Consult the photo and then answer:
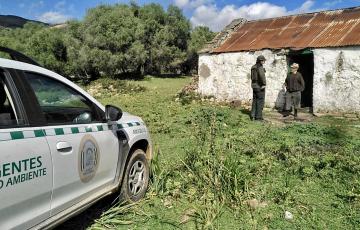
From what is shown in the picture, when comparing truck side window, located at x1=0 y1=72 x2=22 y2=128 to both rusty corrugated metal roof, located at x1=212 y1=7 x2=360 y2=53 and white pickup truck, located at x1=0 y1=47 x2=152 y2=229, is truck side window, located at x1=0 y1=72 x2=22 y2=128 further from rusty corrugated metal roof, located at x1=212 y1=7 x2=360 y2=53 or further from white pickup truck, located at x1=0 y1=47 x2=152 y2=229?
rusty corrugated metal roof, located at x1=212 y1=7 x2=360 y2=53

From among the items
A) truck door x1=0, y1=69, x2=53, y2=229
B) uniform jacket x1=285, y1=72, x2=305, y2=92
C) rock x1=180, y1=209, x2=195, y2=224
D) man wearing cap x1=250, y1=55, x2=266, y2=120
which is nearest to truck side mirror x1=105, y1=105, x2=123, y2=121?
truck door x1=0, y1=69, x2=53, y2=229

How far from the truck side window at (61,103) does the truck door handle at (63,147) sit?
0.72 feet

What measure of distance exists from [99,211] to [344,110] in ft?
34.8

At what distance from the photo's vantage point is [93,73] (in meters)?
32.6

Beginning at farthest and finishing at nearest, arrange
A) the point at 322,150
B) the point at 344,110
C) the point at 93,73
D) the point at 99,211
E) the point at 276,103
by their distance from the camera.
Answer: the point at 93,73 < the point at 276,103 < the point at 344,110 < the point at 322,150 < the point at 99,211

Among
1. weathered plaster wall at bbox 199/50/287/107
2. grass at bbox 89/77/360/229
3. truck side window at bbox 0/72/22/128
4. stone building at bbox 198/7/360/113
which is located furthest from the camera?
weathered plaster wall at bbox 199/50/287/107

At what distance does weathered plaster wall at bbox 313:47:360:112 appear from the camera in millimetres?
Result: 12930

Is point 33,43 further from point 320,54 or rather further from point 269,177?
point 269,177

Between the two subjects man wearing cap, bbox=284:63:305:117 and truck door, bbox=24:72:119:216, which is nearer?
truck door, bbox=24:72:119:216

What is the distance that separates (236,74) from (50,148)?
13.5 metres

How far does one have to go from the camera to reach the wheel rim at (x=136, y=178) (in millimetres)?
4961

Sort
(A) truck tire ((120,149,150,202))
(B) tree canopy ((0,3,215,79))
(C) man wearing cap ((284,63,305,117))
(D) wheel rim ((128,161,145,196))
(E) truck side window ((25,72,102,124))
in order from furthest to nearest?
(B) tree canopy ((0,3,215,79)), (C) man wearing cap ((284,63,305,117)), (D) wheel rim ((128,161,145,196)), (A) truck tire ((120,149,150,202)), (E) truck side window ((25,72,102,124))

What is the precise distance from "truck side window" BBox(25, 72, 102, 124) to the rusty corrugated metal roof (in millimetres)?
10876

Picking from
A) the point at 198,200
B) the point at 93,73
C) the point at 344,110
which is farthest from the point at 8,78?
the point at 93,73
